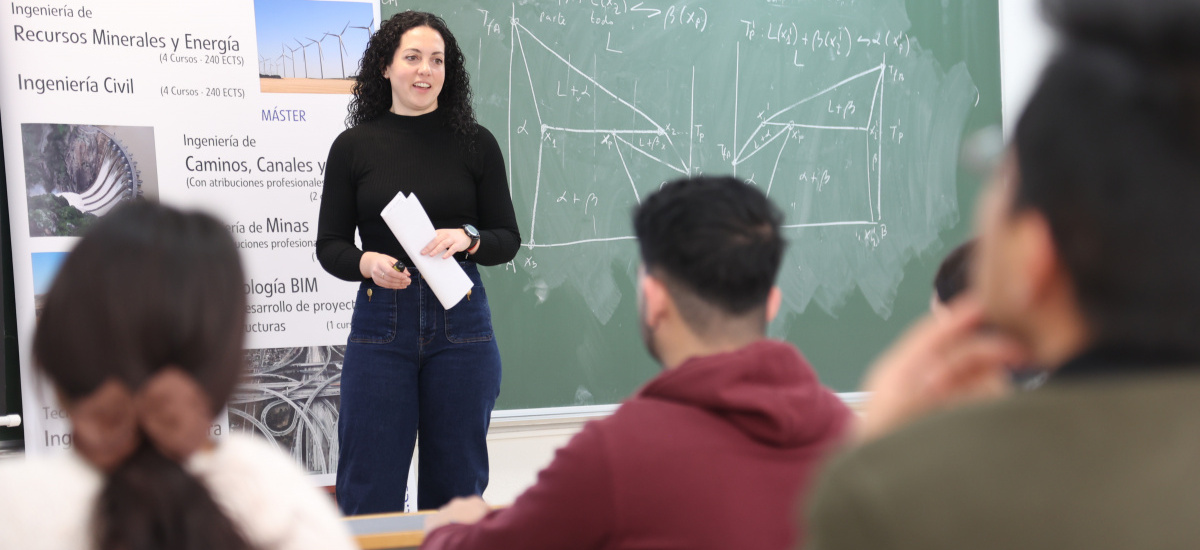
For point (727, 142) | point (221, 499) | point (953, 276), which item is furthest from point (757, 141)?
point (221, 499)

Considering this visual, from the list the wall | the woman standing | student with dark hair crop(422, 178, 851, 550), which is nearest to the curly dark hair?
the woman standing

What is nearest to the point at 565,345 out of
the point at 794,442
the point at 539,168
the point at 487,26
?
the point at 539,168

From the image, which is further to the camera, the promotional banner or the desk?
the promotional banner

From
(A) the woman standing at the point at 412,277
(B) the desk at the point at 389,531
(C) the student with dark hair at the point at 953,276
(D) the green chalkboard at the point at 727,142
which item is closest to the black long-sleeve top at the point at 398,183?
(A) the woman standing at the point at 412,277

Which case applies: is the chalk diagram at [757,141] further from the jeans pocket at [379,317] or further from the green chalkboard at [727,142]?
the jeans pocket at [379,317]

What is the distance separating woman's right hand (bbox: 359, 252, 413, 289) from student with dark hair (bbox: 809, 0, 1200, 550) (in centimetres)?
211

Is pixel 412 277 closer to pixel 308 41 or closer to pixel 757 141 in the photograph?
pixel 308 41

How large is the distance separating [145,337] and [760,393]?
2.24 feet

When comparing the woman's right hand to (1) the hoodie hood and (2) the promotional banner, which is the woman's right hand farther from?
(1) the hoodie hood

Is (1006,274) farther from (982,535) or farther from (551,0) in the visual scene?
(551,0)

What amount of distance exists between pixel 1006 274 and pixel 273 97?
3007 mm

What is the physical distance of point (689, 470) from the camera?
1145 mm

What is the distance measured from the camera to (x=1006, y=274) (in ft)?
1.66

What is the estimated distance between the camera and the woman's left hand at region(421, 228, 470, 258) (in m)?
2.51
